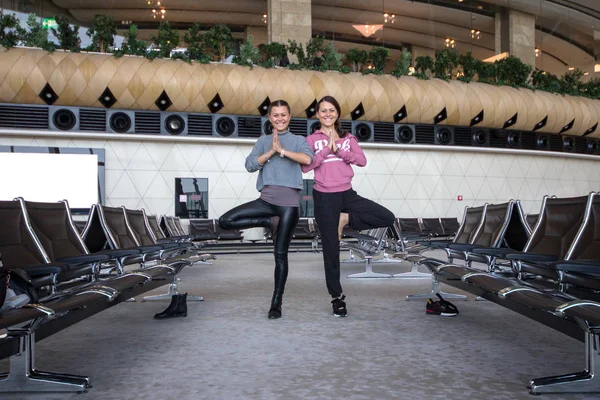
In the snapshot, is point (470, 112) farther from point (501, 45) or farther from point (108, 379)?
point (108, 379)

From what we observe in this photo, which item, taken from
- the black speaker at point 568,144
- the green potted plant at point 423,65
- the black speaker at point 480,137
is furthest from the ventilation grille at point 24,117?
the black speaker at point 568,144

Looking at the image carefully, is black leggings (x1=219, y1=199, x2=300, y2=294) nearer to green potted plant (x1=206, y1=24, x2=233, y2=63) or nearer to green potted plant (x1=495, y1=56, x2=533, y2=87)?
green potted plant (x1=206, y1=24, x2=233, y2=63)

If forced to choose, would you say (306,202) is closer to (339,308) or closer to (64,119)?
(64,119)

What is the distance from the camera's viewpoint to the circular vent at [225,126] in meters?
16.8

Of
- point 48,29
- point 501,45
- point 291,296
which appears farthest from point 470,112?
point 291,296

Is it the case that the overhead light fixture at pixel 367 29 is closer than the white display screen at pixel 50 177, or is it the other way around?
the white display screen at pixel 50 177

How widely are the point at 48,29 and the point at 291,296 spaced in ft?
41.3

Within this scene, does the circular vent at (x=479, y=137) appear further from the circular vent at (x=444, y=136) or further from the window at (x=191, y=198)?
the window at (x=191, y=198)

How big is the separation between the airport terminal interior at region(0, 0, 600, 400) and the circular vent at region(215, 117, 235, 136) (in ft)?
0.14

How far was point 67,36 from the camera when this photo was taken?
49.2 feet

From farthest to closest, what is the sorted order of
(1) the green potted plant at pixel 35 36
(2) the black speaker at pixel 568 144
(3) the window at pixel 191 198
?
(2) the black speaker at pixel 568 144, (3) the window at pixel 191 198, (1) the green potted plant at pixel 35 36

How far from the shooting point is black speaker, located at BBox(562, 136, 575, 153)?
20.6 m

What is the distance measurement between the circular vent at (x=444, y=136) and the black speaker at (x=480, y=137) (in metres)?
0.85

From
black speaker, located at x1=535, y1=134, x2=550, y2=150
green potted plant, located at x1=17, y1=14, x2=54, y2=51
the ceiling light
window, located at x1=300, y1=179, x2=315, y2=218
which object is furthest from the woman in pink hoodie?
the ceiling light
